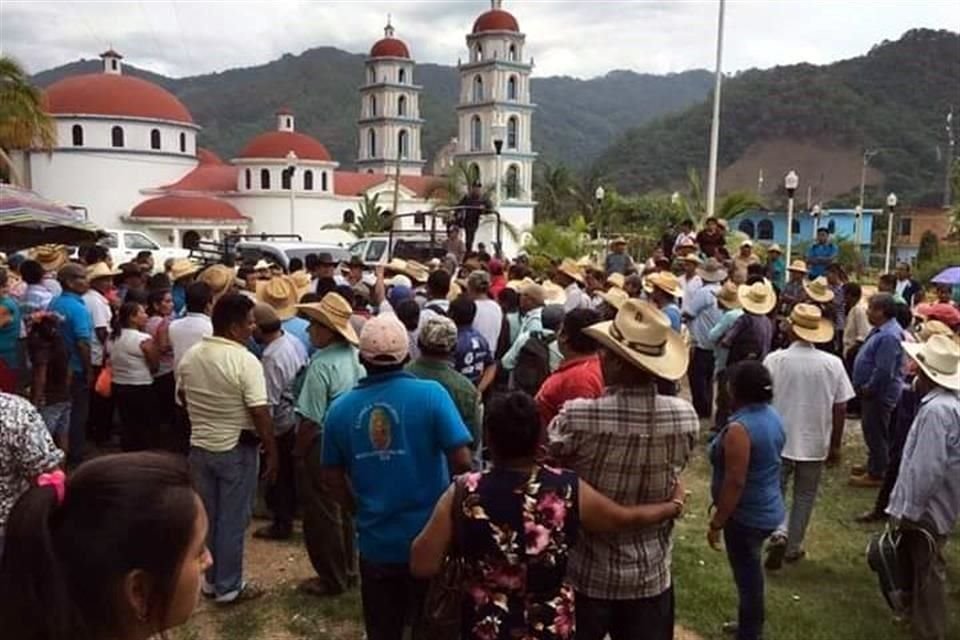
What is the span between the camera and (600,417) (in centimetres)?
338

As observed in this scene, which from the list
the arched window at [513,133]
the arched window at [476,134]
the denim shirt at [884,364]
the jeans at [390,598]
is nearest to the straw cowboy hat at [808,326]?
the denim shirt at [884,364]

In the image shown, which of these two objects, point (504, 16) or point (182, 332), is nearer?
point (182, 332)

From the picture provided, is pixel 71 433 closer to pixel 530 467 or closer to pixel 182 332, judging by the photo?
pixel 182 332

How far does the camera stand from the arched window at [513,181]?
195 feet

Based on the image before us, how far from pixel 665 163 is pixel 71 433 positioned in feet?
293

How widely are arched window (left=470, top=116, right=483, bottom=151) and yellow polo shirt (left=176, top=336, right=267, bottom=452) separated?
59728mm

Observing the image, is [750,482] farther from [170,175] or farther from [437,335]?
[170,175]

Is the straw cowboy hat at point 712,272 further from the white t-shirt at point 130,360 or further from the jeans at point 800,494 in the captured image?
the white t-shirt at point 130,360

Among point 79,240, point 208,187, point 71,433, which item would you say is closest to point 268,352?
point 71,433

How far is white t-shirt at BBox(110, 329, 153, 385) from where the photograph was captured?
6.77 meters

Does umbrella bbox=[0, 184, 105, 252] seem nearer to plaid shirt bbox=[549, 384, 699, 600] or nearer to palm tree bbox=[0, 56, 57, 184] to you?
plaid shirt bbox=[549, 384, 699, 600]

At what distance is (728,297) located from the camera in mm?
8930

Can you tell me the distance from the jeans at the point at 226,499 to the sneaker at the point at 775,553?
3.58 m

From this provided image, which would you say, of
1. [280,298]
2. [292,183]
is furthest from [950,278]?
[292,183]
